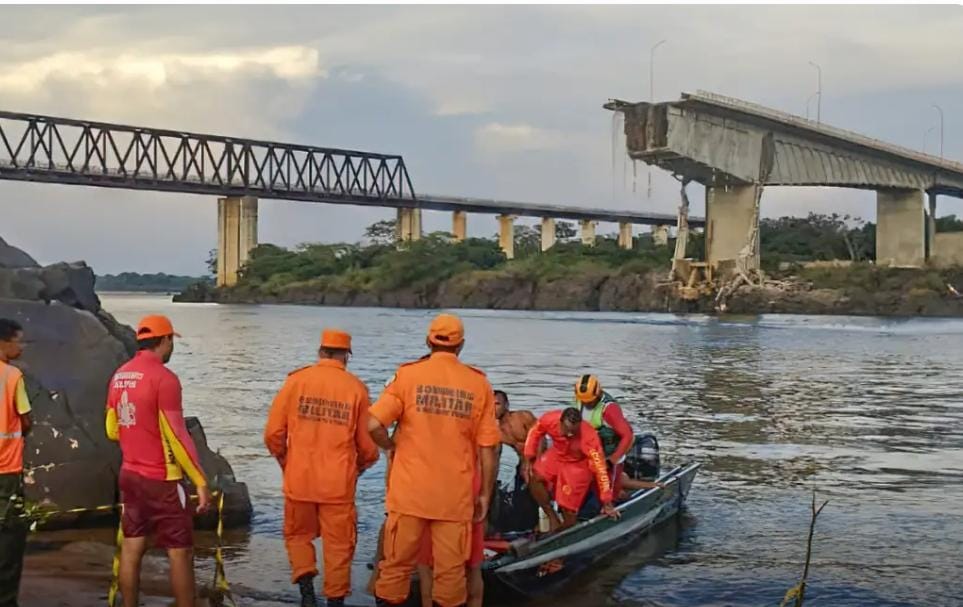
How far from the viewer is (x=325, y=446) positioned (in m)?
7.40

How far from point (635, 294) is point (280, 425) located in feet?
315

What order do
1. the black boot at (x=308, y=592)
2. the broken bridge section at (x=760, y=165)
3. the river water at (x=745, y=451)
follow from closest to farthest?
the black boot at (x=308, y=592)
the river water at (x=745, y=451)
the broken bridge section at (x=760, y=165)

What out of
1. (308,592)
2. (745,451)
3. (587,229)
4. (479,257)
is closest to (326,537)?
(308,592)

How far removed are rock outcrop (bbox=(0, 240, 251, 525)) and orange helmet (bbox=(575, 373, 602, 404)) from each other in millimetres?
3753

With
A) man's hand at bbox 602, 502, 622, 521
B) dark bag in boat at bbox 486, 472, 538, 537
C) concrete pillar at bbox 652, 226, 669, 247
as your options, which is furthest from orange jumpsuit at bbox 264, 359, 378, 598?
concrete pillar at bbox 652, 226, 669, 247

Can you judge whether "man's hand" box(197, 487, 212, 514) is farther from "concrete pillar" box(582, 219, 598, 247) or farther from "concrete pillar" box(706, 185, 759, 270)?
"concrete pillar" box(582, 219, 598, 247)

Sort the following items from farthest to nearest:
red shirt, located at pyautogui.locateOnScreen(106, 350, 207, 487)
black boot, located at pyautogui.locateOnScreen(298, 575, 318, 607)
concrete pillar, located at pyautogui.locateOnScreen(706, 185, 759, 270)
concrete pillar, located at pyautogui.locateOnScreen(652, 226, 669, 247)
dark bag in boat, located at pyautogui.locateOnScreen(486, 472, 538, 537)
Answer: concrete pillar, located at pyautogui.locateOnScreen(652, 226, 669, 247)
concrete pillar, located at pyautogui.locateOnScreen(706, 185, 759, 270)
dark bag in boat, located at pyautogui.locateOnScreen(486, 472, 538, 537)
black boot, located at pyautogui.locateOnScreen(298, 575, 318, 607)
red shirt, located at pyautogui.locateOnScreen(106, 350, 207, 487)

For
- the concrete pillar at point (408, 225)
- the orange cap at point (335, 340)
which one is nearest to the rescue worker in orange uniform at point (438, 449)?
the orange cap at point (335, 340)

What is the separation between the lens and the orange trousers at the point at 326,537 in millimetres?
7484

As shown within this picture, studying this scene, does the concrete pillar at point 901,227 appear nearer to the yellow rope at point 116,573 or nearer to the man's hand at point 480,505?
the man's hand at point 480,505

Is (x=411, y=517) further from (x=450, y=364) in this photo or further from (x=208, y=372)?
(x=208, y=372)

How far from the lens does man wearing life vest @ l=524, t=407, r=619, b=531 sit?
9.57 metres

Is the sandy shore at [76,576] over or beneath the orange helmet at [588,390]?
beneath

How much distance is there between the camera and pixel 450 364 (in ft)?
22.2
